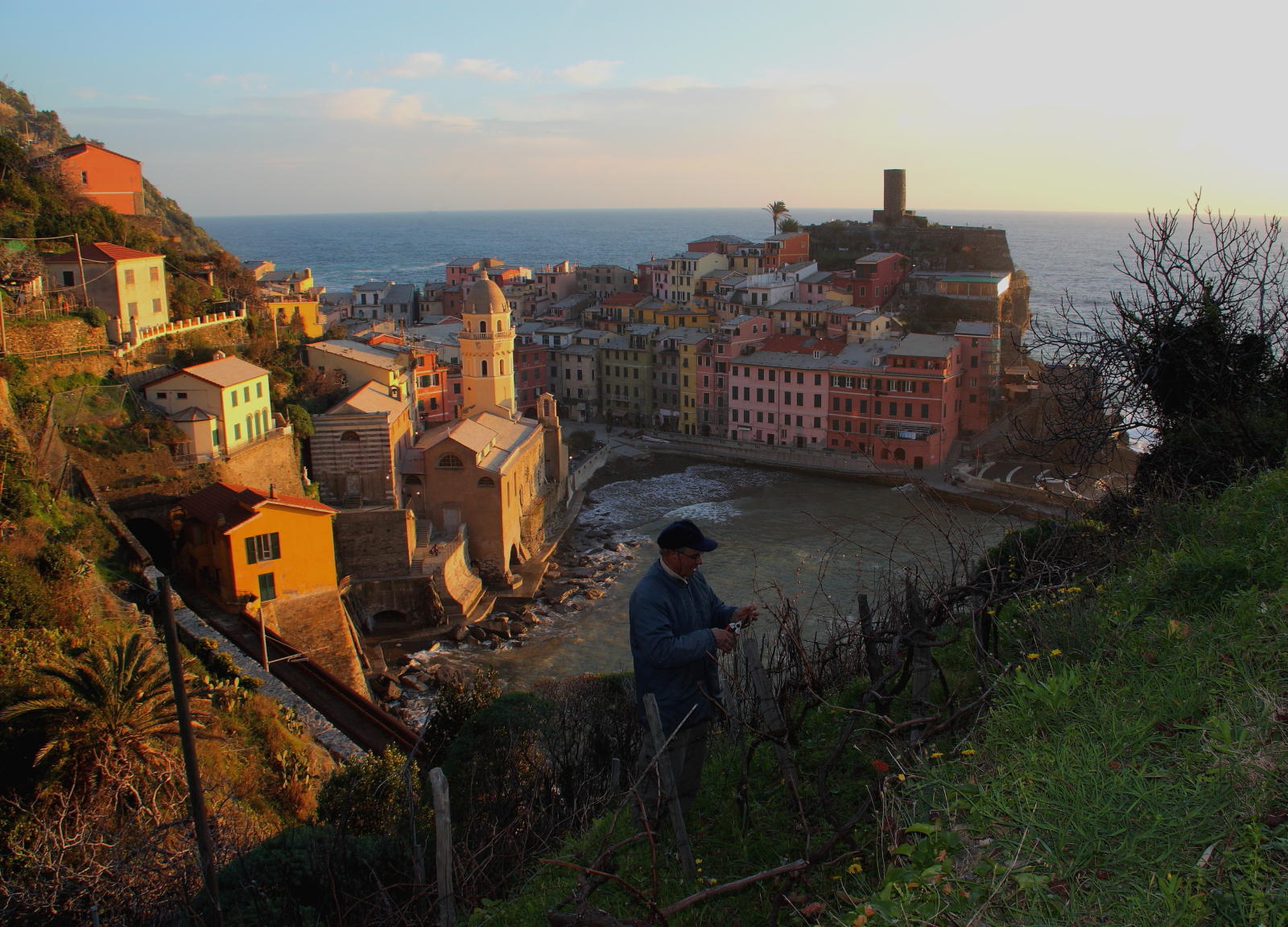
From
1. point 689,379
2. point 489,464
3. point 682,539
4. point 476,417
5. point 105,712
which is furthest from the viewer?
point 689,379

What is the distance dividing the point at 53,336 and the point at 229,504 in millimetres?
5181

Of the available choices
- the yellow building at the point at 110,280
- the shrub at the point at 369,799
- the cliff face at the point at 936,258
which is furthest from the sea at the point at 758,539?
the yellow building at the point at 110,280

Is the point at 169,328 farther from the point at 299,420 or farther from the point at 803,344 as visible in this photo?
the point at 803,344

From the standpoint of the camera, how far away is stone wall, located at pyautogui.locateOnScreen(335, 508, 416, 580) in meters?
17.8

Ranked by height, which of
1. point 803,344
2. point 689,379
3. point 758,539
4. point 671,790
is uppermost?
point 671,790

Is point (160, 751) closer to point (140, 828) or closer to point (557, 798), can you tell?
point (140, 828)

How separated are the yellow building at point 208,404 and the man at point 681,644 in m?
15.1

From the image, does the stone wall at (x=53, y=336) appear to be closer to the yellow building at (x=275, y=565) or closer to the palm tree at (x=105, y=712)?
the yellow building at (x=275, y=565)

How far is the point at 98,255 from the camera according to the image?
18828 mm

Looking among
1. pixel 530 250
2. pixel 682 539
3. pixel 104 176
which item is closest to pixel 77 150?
pixel 104 176

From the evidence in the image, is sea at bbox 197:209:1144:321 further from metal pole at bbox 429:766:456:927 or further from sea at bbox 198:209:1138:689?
metal pole at bbox 429:766:456:927

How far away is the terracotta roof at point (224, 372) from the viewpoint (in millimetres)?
16531

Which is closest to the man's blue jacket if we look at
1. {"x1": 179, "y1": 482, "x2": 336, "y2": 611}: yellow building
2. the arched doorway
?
{"x1": 179, "y1": 482, "x2": 336, "y2": 611}: yellow building

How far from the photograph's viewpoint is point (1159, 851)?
195cm
